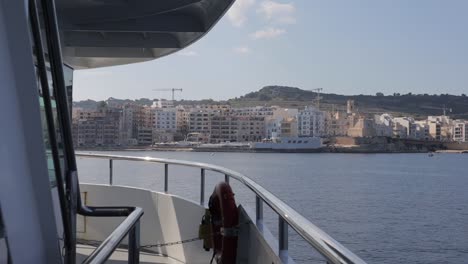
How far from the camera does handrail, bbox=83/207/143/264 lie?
1.72m

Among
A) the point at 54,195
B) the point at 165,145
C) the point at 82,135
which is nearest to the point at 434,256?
the point at 82,135

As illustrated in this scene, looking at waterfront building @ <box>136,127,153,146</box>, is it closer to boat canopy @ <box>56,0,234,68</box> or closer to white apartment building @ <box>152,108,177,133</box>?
white apartment building @ <box>152,108,177,133</box>

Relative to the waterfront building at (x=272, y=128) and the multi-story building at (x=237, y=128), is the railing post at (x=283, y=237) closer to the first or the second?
the multi-story building at (x=237, y=128)

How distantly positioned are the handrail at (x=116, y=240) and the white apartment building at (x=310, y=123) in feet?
337

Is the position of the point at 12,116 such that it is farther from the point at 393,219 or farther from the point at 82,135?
the point at 393,219

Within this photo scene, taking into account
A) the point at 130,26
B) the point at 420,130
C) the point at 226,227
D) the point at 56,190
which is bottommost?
the point at 420,130

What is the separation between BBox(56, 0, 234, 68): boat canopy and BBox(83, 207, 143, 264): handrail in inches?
111

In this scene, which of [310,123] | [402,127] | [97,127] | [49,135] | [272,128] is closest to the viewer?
[49,135]

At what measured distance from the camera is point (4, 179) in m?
1.56

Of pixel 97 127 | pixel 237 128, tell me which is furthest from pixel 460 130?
pixel 97 127

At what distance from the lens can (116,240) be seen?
1.98 metres

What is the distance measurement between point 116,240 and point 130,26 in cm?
411

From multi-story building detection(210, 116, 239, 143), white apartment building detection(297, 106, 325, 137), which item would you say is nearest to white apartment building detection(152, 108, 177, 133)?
multi-story building detection(210, 116, 239, 143)

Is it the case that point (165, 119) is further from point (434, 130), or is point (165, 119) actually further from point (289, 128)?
point (434, 130)
